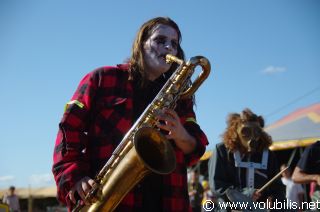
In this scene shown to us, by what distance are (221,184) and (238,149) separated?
578 millimetres

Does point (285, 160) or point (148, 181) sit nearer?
point (148, 181)

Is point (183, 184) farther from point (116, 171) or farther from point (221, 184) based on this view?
point (221, 184)

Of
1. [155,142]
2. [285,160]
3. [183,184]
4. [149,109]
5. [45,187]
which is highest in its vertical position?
[149,109]

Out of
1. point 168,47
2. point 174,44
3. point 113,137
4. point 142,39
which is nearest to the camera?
point 113,137

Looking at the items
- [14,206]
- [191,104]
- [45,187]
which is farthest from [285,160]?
[45,187]

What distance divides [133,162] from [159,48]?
99 centimetres

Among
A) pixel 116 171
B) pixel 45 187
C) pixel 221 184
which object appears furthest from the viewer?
pixel 45 187

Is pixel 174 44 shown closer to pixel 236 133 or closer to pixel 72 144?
pixel 72 144

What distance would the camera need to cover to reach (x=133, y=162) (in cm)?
278

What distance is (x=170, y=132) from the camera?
2857 mm

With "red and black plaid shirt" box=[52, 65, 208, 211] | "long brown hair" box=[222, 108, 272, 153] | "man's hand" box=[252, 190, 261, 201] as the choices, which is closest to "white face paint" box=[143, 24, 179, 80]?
"red and black plaid shirt" box=[52, 65, 208, 211]

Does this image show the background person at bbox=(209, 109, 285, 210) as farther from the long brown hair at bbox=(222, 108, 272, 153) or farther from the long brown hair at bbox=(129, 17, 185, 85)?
the long brown hair at bbox=(129, 17, 185, 85)

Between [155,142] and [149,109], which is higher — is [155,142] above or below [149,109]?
below

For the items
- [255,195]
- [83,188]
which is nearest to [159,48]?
[83,188]
